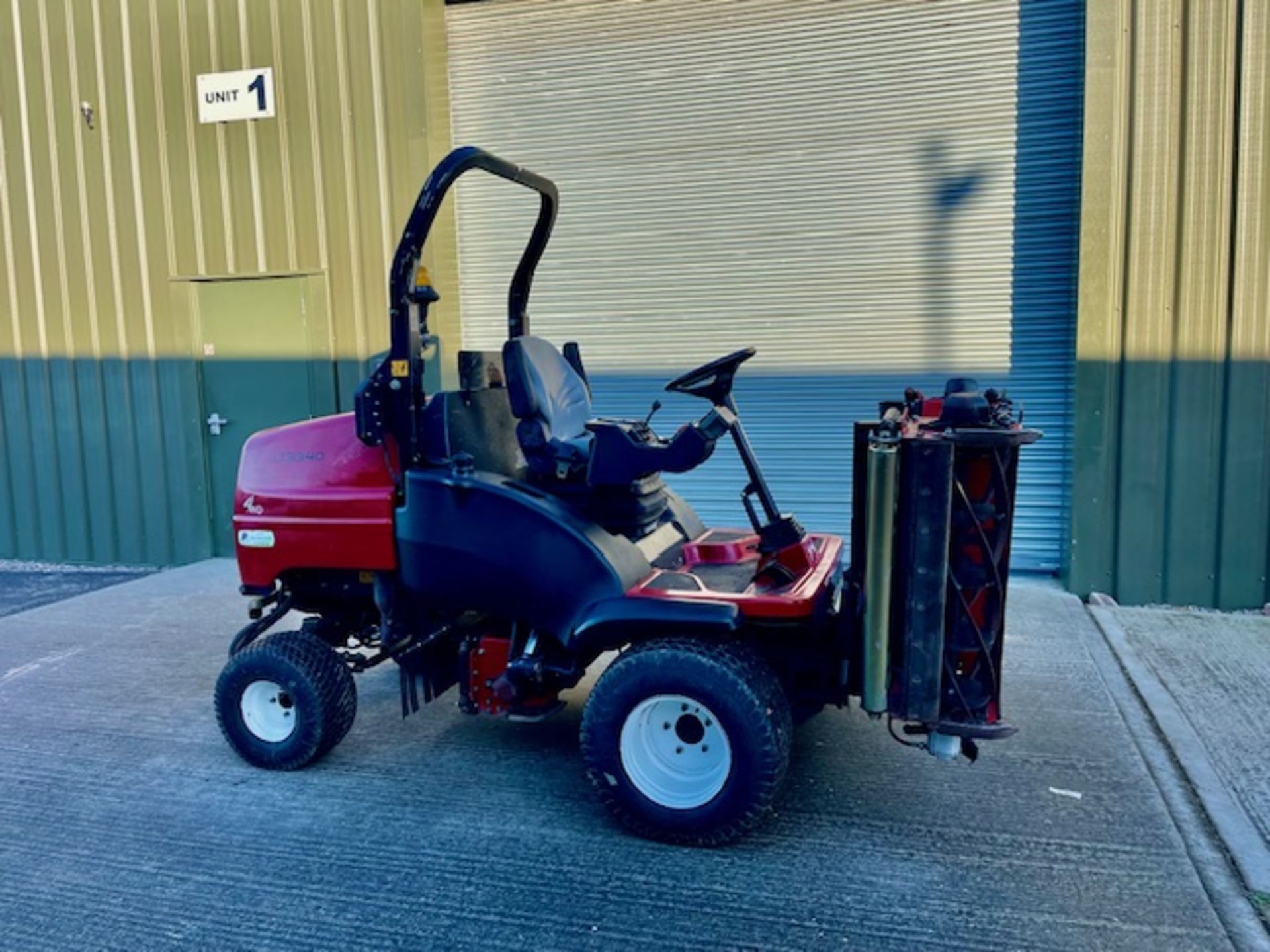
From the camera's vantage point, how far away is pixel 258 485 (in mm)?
4105

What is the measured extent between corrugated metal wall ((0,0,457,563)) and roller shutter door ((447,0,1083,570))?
67 cm

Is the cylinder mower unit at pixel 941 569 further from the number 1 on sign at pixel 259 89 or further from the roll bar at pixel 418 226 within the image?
the number 1 on sign at pixel 259 89

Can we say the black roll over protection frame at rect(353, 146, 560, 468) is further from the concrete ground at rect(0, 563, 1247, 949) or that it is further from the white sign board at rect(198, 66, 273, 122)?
the white sign board at rect(198, 66, 273, 122)

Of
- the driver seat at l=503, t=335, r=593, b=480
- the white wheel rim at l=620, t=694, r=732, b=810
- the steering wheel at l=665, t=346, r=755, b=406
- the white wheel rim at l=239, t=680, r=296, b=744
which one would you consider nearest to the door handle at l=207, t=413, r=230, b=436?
the white wheel rim at l=239, t=680, r=296, b=744

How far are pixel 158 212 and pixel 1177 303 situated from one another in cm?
751

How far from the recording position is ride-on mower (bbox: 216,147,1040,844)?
3.14 metres

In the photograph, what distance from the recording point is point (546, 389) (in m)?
3.99

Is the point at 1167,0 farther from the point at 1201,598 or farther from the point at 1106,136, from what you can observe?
the point at 1201,598

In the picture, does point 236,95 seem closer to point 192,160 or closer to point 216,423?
point 192,160

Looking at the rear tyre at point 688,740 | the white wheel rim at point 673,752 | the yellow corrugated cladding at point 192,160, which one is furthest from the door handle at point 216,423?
the white wheel rim at point 673,752

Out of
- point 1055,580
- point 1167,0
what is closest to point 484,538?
point 1055,580

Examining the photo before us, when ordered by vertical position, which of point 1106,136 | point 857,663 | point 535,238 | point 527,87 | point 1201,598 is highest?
point 527,87

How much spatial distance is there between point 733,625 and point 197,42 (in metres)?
7.03

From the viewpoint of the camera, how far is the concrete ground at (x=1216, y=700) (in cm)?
345
